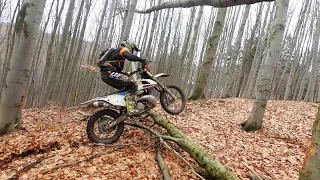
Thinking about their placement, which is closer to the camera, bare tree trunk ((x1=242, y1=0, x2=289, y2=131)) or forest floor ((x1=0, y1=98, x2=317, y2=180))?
forest floor ((x1=0, y1=98, x2=317, y2=180))

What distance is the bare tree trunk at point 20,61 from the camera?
494 cm

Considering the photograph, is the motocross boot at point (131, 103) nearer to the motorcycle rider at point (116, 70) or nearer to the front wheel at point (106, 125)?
the motorcycle rider at point (116, 70)

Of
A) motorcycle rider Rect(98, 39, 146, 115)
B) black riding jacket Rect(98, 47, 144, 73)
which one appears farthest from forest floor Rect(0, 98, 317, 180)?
black riding jacket Rect(98, 47, 144, 73)

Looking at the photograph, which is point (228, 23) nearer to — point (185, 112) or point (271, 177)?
point (185, 112)

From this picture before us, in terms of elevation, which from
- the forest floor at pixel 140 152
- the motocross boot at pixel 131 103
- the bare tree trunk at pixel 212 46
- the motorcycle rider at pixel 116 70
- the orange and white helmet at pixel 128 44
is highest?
the bare tree trunk at pixel 212 46

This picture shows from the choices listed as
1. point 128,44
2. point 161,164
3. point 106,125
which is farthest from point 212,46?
point 161,164

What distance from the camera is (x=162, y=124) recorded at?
504 cm

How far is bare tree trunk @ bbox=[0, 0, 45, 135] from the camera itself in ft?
16.2

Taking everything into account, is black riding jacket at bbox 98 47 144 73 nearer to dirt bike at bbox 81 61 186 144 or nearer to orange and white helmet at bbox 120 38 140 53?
orange and white helmet at bbox 120 38 140 53

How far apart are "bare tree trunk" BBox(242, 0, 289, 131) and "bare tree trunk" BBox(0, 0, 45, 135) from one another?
5.71m

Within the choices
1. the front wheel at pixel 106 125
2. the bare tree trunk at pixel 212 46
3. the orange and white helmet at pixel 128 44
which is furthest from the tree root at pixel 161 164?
the bare tree trunk at pixel 212 46

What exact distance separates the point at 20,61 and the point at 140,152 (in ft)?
10.8

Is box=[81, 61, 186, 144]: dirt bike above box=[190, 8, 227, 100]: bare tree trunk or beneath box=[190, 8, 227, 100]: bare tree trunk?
beneath

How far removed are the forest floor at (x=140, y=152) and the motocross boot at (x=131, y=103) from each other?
61 centimetres
